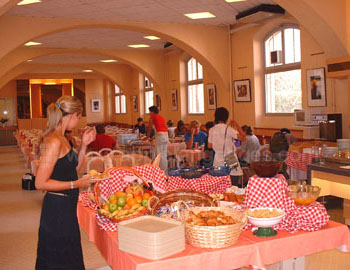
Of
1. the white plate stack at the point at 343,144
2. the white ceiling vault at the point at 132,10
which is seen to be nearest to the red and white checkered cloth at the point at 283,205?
the white plate stack at the point at 343,144

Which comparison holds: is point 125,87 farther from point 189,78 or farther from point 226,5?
point 226,5

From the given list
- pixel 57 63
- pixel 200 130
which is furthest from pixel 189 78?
pixel 57 63

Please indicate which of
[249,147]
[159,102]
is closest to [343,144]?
[249,147]

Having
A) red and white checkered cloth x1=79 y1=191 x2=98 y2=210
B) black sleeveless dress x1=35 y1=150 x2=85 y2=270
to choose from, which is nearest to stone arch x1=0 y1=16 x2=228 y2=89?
red and white checkered cloth x1=79 y1=191 x2=98 y2=210

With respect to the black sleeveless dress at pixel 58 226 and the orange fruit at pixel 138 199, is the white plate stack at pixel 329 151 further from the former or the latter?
the black sleeveless dress at pixel 58 226

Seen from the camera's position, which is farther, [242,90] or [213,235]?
[242,90]

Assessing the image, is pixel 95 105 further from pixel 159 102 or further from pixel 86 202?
pixel 86 202

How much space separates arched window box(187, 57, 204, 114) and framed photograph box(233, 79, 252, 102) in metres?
3.06

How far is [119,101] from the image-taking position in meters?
25.8

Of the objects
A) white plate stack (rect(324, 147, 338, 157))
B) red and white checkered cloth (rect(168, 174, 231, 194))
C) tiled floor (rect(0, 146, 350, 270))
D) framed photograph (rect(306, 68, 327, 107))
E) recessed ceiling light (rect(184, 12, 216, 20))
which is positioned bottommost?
tiled floor (rect(0, 146, 350, 270))

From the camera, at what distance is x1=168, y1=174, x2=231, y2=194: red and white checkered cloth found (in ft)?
14.5

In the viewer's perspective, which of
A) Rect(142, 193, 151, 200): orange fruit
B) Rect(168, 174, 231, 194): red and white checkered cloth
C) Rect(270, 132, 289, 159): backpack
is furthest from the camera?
Rect(270, 132, 289, 159): backpack

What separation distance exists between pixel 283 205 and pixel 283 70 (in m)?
7.78

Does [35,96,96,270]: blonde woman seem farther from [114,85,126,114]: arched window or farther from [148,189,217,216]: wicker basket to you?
[114,85,126,114]: arched window
